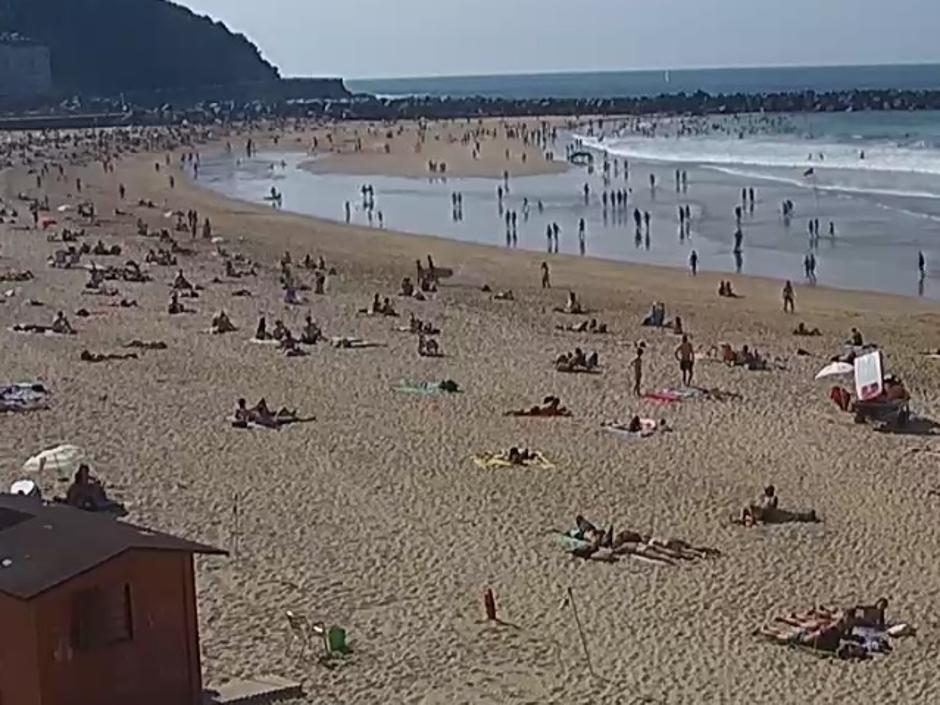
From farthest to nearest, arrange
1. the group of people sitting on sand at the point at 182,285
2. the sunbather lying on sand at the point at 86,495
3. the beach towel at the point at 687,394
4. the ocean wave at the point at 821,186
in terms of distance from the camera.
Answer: the ocean wave at the point at 821,186
the group of people sitting on sand at the point at 182,285
the beach towel at the point at 687,394
the sunbather lying on sand at the point at 86,495

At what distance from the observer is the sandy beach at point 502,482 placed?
1248 cm

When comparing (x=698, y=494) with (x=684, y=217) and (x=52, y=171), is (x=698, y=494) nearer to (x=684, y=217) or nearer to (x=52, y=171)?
(x=684, y=217)

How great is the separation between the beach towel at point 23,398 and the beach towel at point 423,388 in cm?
516

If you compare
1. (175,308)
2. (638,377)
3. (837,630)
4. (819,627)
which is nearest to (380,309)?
(175,308)

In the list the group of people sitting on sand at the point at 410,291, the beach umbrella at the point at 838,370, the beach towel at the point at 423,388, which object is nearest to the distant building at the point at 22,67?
the group of people sitting on sand at the point at 410,291

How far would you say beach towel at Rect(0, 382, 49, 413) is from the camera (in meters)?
21.3

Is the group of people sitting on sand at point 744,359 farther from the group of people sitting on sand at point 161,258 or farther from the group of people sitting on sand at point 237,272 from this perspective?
the group of people sitting on sand at point 161,258

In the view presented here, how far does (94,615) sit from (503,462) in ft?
32.3

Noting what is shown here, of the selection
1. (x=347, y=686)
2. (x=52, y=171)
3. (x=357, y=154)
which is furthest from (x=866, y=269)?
(x=357, y=154)

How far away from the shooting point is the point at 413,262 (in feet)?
129

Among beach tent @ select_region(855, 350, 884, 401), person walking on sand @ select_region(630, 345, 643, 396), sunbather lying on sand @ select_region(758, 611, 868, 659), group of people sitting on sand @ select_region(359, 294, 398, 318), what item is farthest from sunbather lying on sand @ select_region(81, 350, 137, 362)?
sunbather lying on sand @ select_region(758, 611, 868, 659)

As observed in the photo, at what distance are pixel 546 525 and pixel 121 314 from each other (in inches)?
620

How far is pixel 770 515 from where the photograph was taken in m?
16.3

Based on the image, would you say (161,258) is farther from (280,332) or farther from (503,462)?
(503,462)
